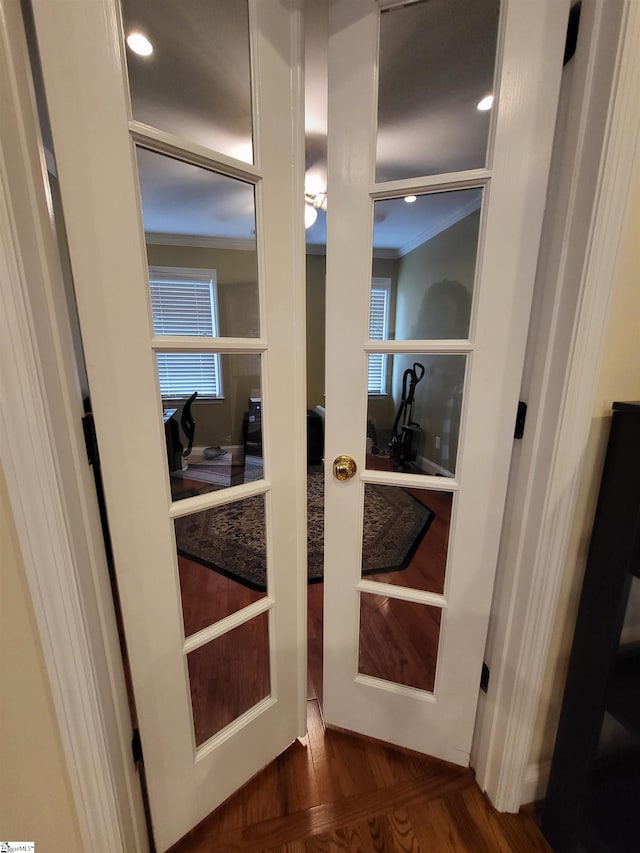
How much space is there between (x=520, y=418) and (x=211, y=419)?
0.86 metres

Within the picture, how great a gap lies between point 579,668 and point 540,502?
0.46 m

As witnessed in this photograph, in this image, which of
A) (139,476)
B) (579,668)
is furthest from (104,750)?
(579,668)

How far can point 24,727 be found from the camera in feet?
2.18

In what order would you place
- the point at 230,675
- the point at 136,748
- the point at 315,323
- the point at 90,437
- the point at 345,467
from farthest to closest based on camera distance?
the point at 315,323 → the point at 230,675 → the point at 345,467 → the point at 136,748 → the point at 90,437

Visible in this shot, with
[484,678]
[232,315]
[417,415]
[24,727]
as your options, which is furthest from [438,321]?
[24,727]

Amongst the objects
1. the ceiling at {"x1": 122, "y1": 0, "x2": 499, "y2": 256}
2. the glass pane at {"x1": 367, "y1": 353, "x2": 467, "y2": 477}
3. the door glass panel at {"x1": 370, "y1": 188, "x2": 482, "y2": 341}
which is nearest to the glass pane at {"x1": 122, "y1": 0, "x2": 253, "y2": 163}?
the ceiling at {"x1": 122, "y1": 0, "x2": 499, "y2": 256}

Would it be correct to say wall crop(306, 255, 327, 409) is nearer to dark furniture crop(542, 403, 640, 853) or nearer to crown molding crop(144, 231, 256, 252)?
crown molding crop(144, 231, 256, 252)

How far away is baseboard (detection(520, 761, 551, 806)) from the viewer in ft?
3.59

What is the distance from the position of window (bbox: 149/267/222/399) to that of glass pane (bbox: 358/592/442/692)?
1.03 metres

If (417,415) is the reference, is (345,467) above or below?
below

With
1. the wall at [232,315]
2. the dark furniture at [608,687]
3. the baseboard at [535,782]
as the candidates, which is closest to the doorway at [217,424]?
the wall at [232,315]

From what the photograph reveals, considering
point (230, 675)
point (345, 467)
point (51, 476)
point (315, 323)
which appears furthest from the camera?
point (315, 323)

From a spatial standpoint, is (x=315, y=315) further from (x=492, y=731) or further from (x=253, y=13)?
(x=492, y=731)

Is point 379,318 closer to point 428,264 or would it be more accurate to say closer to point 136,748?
point 428,264
